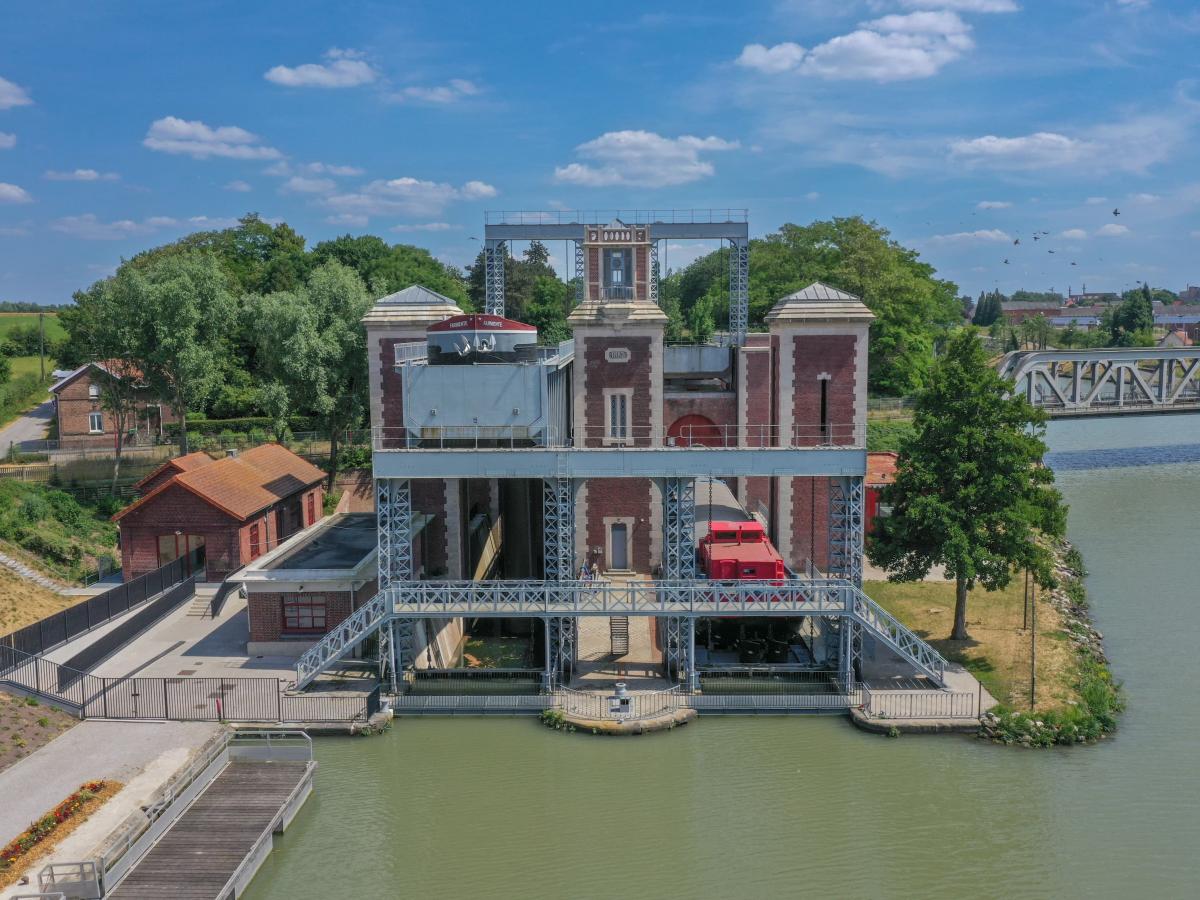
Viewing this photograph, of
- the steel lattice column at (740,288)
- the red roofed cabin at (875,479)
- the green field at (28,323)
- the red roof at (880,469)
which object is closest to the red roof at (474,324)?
the steel lattice column at (740,288)

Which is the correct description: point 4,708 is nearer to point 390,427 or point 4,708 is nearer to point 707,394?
point 390,427

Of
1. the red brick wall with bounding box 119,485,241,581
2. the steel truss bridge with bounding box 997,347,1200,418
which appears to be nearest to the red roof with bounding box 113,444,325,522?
the red brick wall with bounding box 119,485,241,581

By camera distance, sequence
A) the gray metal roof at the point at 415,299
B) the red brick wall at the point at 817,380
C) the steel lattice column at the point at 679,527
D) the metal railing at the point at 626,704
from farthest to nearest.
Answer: the gray metal roof at the point at 415,299 → the red brick wall at the point at 817,380 → the steel lattice column at the point at 679,527 → the metal railing at the point at 626,704

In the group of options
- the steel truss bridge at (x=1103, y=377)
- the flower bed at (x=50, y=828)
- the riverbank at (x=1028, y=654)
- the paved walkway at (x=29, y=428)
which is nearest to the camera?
the flower bed at (x=50, y=828)

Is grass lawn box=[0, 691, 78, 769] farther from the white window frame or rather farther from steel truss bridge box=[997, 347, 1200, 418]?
steel truss bridge box=[997, 347, 1200, 418]

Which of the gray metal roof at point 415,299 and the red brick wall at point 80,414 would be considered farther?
the red brick wall at point 80,414

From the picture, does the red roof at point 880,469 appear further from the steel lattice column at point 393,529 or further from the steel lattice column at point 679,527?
the steel lattice column at point 393,529

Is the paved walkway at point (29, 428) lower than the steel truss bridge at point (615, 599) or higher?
higher

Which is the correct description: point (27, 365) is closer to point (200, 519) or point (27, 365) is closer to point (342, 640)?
point (200, 519)
